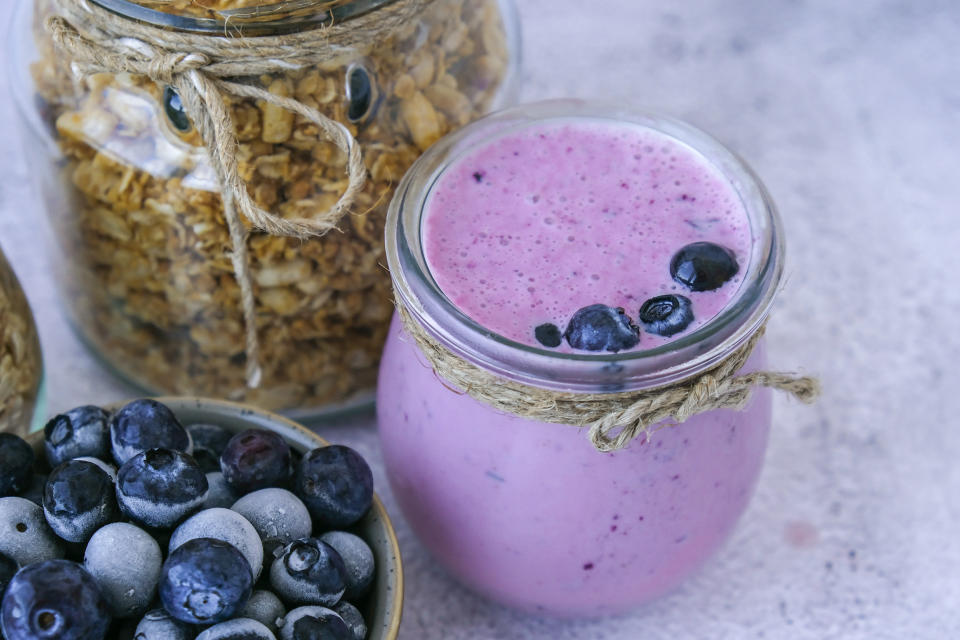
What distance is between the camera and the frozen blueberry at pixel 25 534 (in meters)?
0.65

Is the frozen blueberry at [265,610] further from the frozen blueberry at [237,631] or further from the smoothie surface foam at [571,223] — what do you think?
the smoothie surface foam at [571,223]

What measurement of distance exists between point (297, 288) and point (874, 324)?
0.56 m

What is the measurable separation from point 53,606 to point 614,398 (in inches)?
12.8

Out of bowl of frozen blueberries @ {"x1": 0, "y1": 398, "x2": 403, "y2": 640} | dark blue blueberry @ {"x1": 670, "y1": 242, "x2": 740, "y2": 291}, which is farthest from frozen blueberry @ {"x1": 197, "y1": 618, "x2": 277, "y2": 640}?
dark blue blueberry @ {"x1": 670, "y1": 242, "x2": 740, "y2": 291}

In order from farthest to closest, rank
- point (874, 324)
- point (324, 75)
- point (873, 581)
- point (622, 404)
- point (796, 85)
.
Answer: point (796, 85) < point (874, 324) < point (873, 581) < point (324, 75) < point (622, 404)

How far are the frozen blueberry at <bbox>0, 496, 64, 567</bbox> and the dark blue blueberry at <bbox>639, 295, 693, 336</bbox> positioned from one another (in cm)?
37

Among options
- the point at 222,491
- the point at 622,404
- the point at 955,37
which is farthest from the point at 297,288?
the point at 955,37

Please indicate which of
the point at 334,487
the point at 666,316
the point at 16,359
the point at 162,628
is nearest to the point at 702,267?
the point at 666,316

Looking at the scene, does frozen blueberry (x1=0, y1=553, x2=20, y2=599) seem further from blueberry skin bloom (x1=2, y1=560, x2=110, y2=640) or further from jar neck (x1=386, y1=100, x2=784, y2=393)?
jar neck (x1=386, y1=100, x2=784, y2=393)

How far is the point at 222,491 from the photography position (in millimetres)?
712

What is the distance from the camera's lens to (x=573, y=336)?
2.18 feet

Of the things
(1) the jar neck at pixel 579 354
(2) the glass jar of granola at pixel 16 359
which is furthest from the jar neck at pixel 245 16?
(2) the glass jar of granola at pixel 16 359

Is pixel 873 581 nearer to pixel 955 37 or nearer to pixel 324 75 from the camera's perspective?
pixel 324 75

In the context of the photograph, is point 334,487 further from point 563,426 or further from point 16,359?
point 16,359
